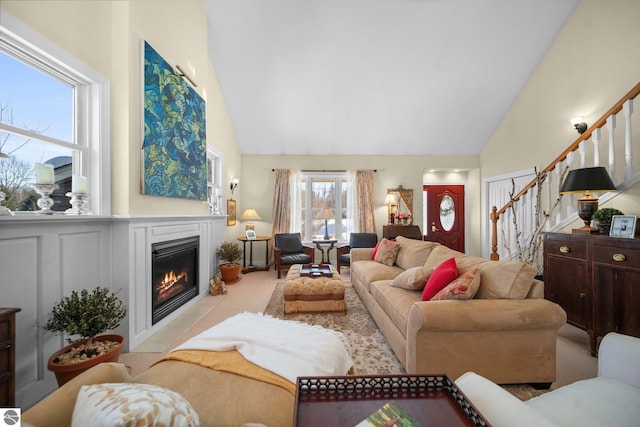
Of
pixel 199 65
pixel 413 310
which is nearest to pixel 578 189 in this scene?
pixel 413 310

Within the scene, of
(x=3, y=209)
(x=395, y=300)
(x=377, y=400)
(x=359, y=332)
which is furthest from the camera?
(x=359, y=332)

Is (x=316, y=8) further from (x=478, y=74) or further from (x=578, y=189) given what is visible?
(x=578, y=189)

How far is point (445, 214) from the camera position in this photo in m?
6.70

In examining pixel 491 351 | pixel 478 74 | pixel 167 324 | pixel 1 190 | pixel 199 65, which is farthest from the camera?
pixel 478 74

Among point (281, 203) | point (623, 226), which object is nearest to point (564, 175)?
point (623, 226)

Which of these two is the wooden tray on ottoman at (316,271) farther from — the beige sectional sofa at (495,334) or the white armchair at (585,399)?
the white armchair at (585,399)

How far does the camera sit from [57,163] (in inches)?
79.4

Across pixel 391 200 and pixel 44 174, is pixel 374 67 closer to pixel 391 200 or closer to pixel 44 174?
pixel 391 200

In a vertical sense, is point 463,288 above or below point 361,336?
above

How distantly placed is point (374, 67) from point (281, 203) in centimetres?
328

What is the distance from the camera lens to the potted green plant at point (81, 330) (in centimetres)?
167

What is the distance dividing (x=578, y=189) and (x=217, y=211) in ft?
16.2

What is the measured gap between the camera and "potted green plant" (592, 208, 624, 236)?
92.6 inches

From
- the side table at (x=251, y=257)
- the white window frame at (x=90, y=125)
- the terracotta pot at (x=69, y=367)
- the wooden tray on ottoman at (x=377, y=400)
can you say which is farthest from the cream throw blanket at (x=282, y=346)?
the side table at (x=251, y=257)
